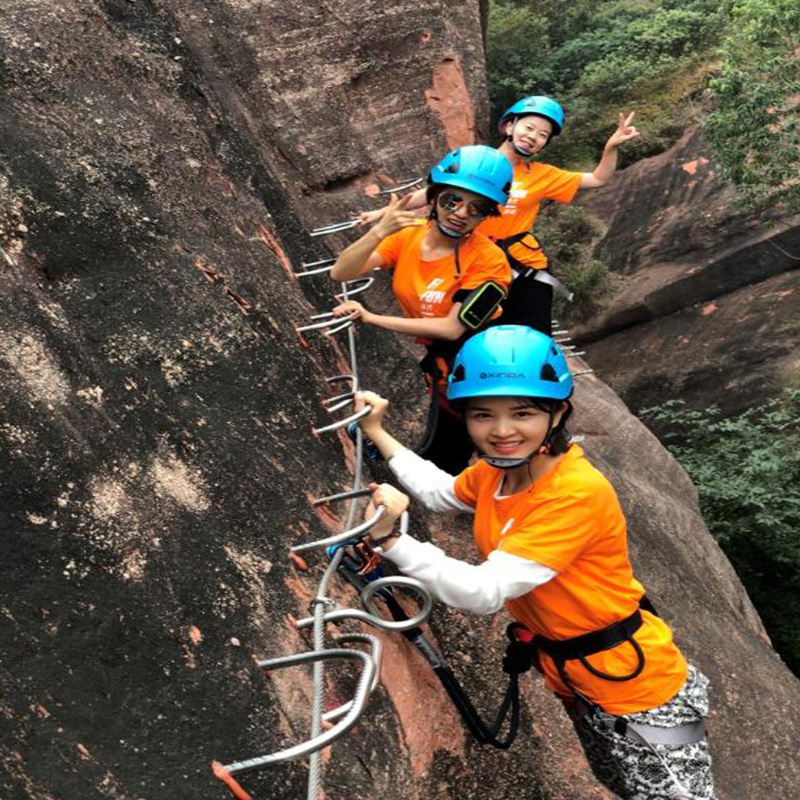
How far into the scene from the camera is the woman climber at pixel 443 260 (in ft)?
14.5

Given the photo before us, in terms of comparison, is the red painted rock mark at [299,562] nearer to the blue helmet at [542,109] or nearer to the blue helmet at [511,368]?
the blue helmet at [511,368]

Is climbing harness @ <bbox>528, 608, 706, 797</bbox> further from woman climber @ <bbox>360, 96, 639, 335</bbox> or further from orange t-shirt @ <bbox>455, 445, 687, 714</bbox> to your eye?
woman climber @ <bbox>360, 96, 639, 335</bbox>

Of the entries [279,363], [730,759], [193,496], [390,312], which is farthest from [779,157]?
[193,496]

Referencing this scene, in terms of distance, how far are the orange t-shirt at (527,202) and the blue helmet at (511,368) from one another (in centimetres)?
315

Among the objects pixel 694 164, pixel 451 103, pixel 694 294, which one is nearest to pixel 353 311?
pixel 451 103

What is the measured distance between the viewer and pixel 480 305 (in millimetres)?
4617

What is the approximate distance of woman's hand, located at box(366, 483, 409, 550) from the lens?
2.76m

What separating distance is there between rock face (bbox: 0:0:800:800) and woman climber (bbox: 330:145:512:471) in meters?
0.52

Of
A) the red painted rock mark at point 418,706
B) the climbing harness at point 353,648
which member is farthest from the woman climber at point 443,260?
the red painted rock mark at point 418,706

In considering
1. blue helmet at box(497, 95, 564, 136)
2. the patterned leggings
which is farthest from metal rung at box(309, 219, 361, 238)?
the patterned leggings

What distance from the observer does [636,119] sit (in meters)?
22.5

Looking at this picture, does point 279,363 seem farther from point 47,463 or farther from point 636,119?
point 636,119

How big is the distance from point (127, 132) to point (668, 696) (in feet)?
12.0

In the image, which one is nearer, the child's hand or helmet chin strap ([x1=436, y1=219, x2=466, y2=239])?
the child's hand
